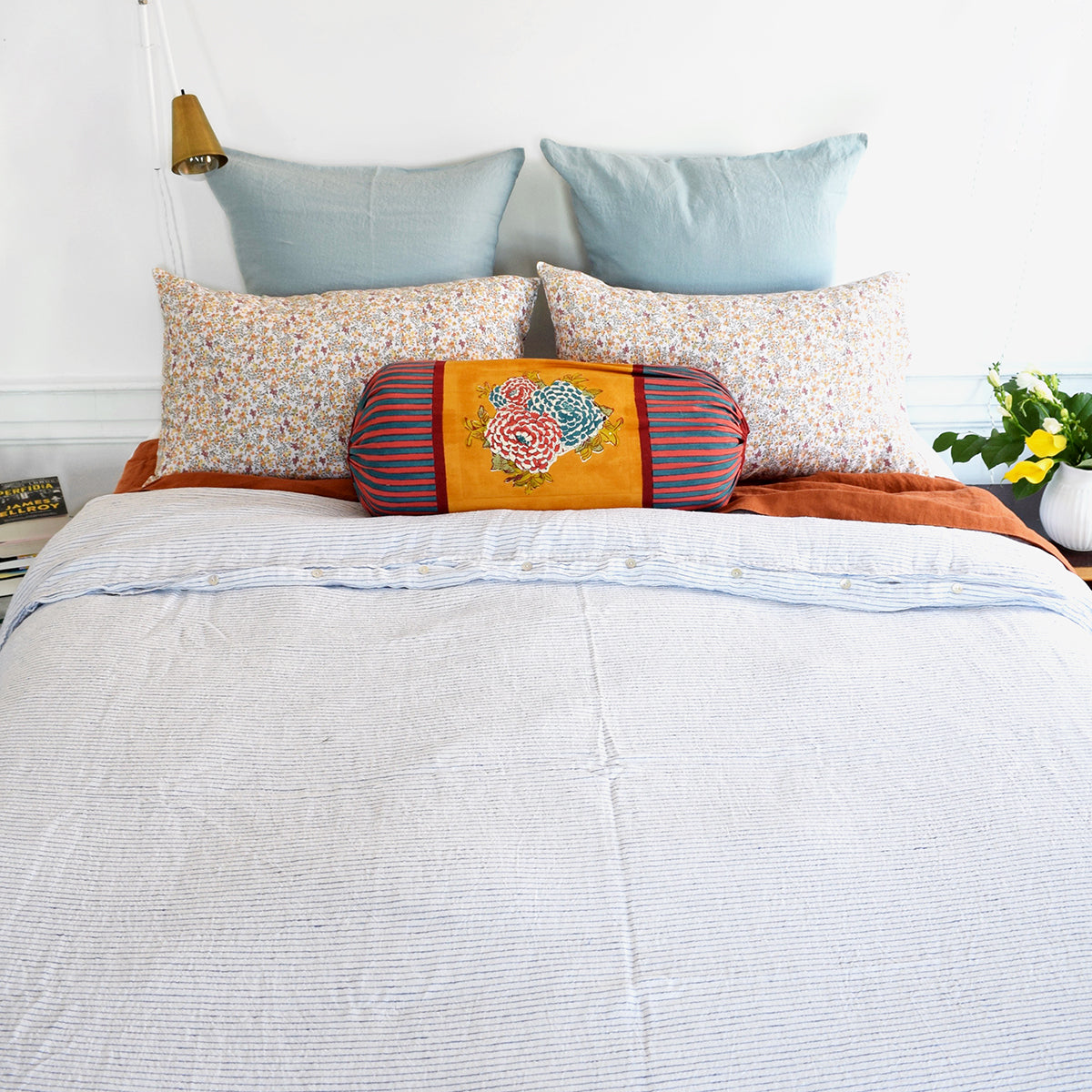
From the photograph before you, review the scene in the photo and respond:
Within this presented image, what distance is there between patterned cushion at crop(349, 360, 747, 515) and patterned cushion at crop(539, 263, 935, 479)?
0.17 meters

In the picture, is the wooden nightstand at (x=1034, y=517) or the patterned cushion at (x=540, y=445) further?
the wooden nightstand at (x=1034, y=517)

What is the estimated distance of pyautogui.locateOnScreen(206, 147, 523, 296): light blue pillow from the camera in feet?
5.96

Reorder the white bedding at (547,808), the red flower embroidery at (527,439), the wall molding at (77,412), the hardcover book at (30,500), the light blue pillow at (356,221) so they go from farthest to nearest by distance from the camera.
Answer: the wall molding at (77,412) → the hardcover book at (30,500) → the light blue pillow at (356,221) → the red flower embroidery at (527,439) → the white bedding at (547,808)

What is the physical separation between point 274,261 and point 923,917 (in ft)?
5.50

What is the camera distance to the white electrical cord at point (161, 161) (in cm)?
186

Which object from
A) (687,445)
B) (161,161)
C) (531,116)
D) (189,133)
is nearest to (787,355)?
(687,445)

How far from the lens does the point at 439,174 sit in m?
1.86

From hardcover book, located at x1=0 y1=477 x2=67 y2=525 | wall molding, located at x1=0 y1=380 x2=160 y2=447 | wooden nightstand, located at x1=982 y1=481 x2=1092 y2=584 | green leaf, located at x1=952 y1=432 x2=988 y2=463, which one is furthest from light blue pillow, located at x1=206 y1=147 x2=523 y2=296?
wooden nightstand, located at x1=982 y1=481 x2=1092 y2=584

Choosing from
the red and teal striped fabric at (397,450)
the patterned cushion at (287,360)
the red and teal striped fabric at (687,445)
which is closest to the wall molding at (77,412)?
the patterned cushion at (287,360)

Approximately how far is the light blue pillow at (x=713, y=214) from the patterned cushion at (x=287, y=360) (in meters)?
0.36

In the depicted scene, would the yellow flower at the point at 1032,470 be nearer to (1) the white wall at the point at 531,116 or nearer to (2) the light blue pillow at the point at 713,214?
(2) the light blue pillow at the point at 713,214

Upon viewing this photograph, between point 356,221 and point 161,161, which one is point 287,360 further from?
point 161,161

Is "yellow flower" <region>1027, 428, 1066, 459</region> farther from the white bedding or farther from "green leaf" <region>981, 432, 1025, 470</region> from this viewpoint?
the white bedding

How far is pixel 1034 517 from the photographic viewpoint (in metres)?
1.88
